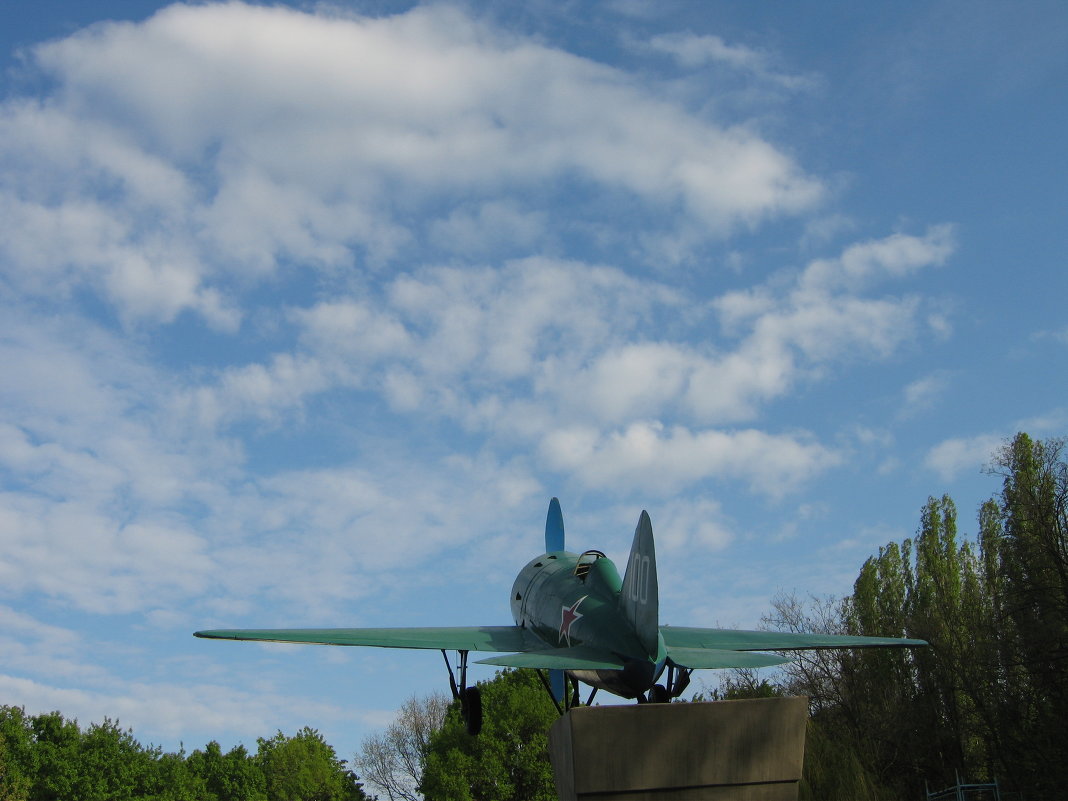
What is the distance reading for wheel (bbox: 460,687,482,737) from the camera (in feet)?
55.0

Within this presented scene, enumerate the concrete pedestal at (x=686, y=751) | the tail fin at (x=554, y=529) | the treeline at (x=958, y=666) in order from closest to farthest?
the concrete pedestal at (x=686, y=751) → the tail fin at (x=554, y=529) → the treeline at (x=958, y=666)


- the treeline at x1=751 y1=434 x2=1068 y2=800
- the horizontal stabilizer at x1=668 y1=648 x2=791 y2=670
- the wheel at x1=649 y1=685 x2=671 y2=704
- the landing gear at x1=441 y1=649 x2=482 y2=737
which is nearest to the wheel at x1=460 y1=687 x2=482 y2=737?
the landing gear at x1=441 y1=649 x2=482 y2=737

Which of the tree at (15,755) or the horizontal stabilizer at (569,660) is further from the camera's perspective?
the tree at (15,755)

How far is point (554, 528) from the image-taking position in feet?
79.4

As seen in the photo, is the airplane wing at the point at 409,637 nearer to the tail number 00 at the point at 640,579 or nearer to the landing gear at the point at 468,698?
the landing gear at the point at 468,698

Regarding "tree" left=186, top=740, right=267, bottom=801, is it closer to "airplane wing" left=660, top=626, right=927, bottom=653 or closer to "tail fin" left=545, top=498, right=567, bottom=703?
"tail fin" left=545, top=498, right=567, bottom=703

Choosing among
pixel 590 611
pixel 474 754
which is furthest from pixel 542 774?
pixel 590 611

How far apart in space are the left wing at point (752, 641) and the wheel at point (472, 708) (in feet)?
13.7

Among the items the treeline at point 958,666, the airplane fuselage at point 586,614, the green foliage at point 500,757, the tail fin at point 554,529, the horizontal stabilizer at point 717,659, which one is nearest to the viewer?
the horizontal stabilizer at point 717,659

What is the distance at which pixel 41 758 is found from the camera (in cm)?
5762

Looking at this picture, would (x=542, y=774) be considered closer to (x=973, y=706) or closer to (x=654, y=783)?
(x=973, y=706)

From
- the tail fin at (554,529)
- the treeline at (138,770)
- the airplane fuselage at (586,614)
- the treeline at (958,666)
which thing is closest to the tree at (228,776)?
the treeline at (138,770)

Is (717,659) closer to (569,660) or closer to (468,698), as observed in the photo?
(569,660)

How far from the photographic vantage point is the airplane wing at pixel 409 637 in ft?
46.1
